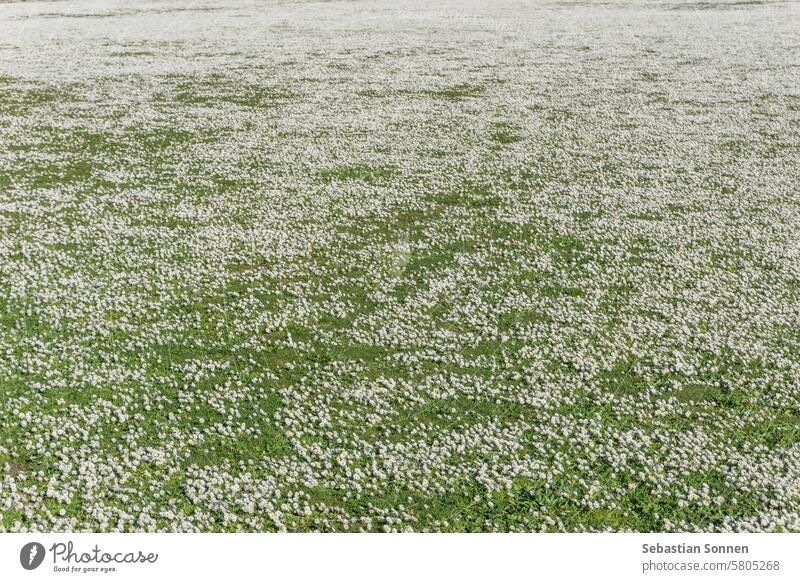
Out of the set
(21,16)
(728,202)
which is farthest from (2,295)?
(21,16)

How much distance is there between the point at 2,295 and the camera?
12.0 m

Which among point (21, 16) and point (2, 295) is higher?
point (21, 16)

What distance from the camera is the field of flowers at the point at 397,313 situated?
812 cm

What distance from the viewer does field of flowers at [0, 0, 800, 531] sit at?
8117 millimetres
